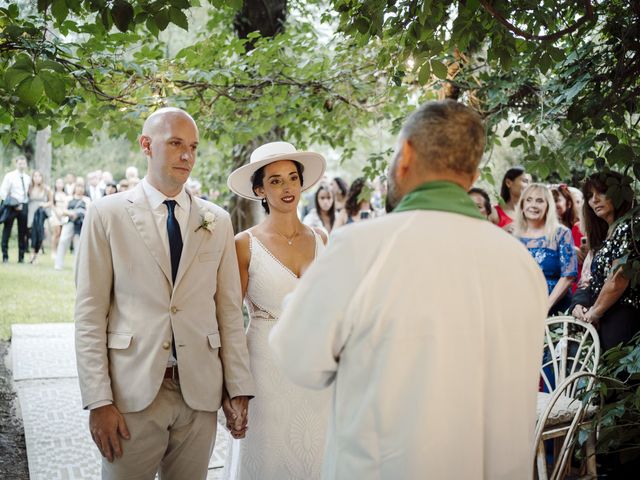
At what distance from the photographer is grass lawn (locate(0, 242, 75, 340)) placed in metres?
9.76

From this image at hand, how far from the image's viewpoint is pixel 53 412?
568 cm

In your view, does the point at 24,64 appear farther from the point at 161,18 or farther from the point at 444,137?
the point at 444,137

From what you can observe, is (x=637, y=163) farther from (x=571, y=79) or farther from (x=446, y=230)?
(x=446, y=230)

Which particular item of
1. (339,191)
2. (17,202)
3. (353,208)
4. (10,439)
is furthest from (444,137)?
(17,202)

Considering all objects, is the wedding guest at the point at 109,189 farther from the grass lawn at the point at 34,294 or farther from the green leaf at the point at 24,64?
the green leaf at the point at 24,64

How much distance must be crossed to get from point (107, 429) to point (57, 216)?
13472 mm

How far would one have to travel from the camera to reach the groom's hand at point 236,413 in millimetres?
2840

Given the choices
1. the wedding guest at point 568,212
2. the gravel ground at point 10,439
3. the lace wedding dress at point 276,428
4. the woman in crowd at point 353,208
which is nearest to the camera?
the lace wedding dress at point 276,428

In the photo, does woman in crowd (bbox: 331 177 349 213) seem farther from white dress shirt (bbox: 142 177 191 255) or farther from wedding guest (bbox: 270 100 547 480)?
wedding guest (bbox: 270 100 547 480)

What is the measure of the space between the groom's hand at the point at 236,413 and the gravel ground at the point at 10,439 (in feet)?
7.48

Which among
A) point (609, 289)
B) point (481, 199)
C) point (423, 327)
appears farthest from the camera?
point (481, 199)

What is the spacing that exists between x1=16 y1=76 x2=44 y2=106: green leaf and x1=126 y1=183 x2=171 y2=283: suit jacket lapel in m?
0.53

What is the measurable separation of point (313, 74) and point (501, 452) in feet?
14.5

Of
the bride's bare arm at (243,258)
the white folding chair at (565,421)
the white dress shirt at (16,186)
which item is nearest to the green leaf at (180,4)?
the bride's bare arm at (243,258)
